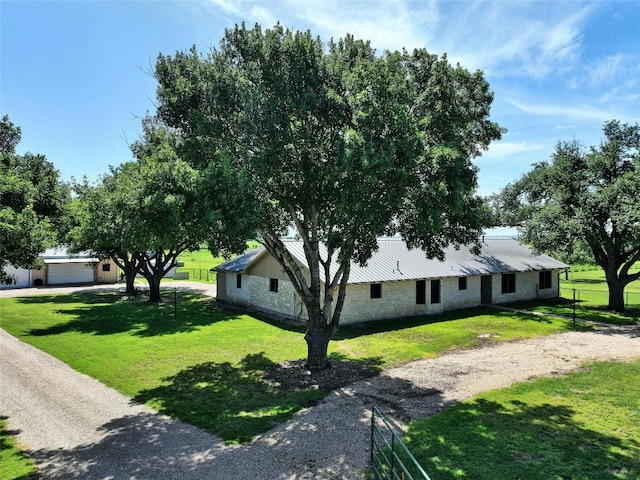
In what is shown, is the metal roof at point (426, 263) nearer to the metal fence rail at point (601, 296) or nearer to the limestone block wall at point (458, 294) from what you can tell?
the limestone block wall at point (458, 294)

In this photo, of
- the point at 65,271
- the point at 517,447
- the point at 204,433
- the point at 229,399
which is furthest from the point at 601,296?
the point at 65,271

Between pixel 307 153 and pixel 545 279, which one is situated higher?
pixel 307 153

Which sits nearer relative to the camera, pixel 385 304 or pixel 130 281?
pixel 385 304

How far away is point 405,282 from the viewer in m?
24.5

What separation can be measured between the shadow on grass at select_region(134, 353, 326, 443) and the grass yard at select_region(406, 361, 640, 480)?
3.72 meters

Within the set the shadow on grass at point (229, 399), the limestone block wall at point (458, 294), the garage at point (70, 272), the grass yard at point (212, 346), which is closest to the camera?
the shadow on grass at point (229, 399)

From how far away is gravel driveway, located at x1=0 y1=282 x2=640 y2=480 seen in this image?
8.22 metres

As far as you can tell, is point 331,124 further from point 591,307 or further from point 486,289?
point 591,307

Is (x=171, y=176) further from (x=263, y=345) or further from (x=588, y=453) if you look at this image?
(x=588, y=453)

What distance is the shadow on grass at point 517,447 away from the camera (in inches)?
314

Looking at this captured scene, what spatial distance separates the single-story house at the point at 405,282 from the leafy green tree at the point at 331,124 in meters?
10.3

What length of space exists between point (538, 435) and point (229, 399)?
27.5 feet

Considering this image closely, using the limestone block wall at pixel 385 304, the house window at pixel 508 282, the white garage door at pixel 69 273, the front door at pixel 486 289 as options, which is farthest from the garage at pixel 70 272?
the house window at pixel 508 282

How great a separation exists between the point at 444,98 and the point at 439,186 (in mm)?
3149
